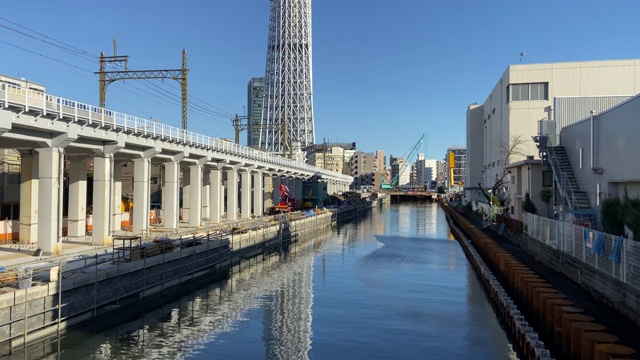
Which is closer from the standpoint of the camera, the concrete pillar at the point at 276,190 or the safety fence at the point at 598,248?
the safety fence at the point at 598,248

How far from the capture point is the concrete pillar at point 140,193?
3938 cm

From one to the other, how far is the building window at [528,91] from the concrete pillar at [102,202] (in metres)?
50.6

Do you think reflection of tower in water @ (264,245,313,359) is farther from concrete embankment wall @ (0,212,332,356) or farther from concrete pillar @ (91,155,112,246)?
concrete pillar @ (91,155,112,246)

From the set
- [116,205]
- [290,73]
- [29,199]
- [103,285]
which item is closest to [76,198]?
[29,199]

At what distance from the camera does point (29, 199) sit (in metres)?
31.4

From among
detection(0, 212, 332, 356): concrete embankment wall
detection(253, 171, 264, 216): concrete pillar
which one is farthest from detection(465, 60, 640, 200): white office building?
detection(0, 212, 332, 356): concrete embankment wall

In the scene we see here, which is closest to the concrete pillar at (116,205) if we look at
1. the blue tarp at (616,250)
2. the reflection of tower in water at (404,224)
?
the blue tarp at (616,250)

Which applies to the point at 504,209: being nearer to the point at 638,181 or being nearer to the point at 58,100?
the point at 638,181

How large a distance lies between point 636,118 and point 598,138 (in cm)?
609

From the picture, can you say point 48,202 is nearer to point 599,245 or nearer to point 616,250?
point 599,245

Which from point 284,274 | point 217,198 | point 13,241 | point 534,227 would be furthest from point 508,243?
point 13,241

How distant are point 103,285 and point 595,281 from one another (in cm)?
2148

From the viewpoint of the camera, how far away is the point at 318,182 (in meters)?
120

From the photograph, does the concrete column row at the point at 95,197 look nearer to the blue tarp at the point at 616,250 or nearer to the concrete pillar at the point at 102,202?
the concrete pillar at the point at 102,202
